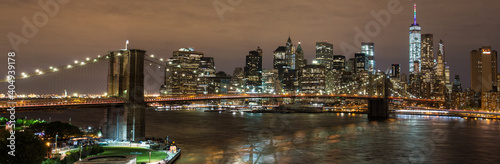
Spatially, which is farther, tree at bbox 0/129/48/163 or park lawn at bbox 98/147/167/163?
park lawn at bbox 98/147/167/163

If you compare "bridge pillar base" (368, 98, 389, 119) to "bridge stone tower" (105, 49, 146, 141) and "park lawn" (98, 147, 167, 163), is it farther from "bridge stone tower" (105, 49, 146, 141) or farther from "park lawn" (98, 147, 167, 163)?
"park lawn" (98, 147, 167, 163)

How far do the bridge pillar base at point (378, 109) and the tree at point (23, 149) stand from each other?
8147 centimetres

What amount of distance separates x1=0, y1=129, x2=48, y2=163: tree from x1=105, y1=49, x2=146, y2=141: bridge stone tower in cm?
1318

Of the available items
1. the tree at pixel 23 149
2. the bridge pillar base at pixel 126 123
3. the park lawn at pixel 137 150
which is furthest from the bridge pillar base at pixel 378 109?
the tree at pixel 23 149

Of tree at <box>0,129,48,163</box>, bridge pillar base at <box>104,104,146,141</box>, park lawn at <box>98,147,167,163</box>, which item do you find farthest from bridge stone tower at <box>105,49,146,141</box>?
tree at <box>0,129,48,163</box>

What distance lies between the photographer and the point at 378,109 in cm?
9419

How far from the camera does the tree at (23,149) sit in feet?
65.5

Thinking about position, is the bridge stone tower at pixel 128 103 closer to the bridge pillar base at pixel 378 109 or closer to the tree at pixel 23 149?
the tree at pixel 23 149

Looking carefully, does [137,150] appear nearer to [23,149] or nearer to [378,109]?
[23,149]

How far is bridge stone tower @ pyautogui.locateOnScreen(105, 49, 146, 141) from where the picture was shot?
114ft

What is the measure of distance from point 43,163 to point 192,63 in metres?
88.7

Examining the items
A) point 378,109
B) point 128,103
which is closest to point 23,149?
point 128,103

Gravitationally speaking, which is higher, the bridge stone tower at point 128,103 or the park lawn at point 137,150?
the bridge stone tower at point 128,103

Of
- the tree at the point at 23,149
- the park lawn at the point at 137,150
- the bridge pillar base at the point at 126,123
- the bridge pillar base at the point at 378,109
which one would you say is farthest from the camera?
the bridge pillar base at the point at 378,109
